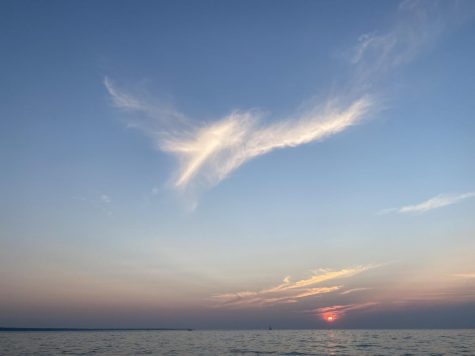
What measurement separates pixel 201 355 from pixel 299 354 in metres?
23.8

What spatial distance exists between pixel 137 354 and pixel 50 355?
17.9 metres

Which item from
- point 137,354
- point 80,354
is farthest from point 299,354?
point 80,354

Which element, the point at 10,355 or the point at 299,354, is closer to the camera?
the point at 10,355

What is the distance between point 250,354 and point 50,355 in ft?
142

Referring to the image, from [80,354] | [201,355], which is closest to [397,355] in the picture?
[201,355]

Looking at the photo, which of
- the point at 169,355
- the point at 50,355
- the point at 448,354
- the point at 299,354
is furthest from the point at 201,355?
the point at 448,354

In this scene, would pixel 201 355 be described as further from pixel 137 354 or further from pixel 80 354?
pixel 80 354

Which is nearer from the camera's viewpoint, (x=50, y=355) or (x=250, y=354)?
(x=50, y=355)

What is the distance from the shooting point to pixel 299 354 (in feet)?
308

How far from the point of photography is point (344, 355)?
3501 inches

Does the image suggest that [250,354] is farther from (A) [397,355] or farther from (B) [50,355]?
(B) [50,355]

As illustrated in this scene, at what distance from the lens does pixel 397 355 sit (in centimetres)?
8625

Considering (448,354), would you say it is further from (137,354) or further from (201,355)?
(137,354)

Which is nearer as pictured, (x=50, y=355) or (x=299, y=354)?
(x=50, y=355)
